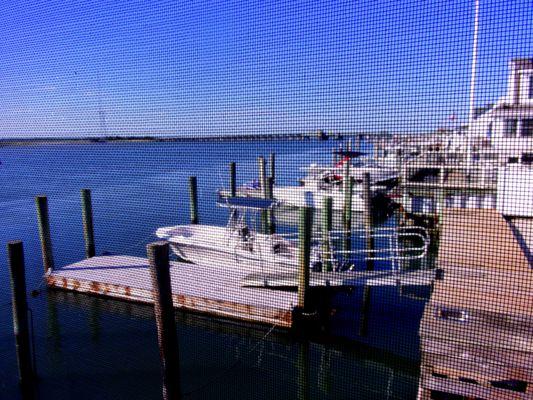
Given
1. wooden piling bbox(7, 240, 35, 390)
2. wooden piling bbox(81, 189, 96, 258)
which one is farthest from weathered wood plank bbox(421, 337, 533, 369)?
wooden piling bbox(81, 189, 96, 258)

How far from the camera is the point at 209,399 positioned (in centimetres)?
319

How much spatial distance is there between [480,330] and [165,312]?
1.75 meters

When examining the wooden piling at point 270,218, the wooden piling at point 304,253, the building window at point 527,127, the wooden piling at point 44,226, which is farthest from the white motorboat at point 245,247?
the building window at point 527,127

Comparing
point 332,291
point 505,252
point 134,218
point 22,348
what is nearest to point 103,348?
point 22,348

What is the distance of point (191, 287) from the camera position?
4.46 meters

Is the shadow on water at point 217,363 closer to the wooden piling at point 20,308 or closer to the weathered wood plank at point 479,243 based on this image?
the wooden piling at point 20,308

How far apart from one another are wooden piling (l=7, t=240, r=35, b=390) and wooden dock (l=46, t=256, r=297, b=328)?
140 centimetres

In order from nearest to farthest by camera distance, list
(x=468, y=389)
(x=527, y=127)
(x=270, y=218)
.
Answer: (x=468, y=389) < (x=527, y=127) < (x=270, y=218)

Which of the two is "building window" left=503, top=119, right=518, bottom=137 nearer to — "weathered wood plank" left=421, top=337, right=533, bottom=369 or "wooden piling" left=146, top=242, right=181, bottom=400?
"weathered wood plank" left=421, top=337, right=533, bottom=369

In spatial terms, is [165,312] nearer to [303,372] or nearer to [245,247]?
[303,372]

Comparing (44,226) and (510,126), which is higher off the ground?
(510,126)

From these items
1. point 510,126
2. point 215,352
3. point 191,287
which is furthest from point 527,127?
point 215,352

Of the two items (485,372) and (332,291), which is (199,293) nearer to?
(332,291)

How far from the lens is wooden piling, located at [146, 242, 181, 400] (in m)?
2.45
